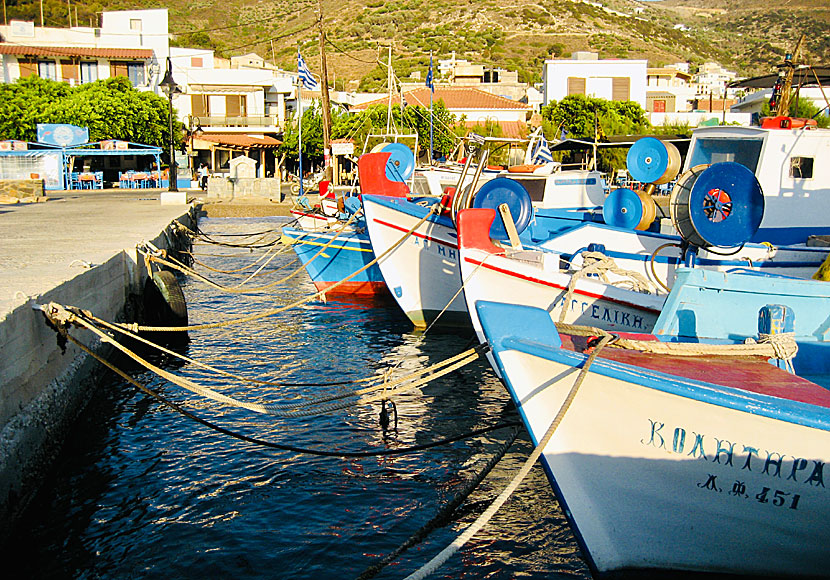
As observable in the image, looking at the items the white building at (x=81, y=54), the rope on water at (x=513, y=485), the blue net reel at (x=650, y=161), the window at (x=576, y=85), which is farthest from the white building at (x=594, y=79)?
the rope on water at (x=513, y=485)

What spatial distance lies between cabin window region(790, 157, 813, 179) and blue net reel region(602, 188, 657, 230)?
90.2 inches

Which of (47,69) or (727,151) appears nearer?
(727,151)

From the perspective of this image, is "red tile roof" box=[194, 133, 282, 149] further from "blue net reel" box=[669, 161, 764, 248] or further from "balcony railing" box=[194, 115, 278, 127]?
"blue net reel" box=[669, 161, 764, 248]

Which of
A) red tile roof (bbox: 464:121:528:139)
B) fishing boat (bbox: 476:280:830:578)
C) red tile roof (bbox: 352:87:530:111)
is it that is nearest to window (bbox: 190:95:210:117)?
red tile roof (bbox: 352:87:530:111)

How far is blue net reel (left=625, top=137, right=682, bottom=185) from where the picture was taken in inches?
518

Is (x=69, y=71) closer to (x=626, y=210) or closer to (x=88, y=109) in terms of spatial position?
(x=88, y=109)

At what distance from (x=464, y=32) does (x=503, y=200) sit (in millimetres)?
120757

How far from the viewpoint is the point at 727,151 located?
1305 centimetres

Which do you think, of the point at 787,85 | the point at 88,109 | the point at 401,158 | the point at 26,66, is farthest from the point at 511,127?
the point at 787,85

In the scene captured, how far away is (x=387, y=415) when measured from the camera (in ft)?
29.1

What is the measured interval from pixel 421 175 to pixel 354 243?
311 cm

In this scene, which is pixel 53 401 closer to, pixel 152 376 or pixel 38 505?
pixel 38 505

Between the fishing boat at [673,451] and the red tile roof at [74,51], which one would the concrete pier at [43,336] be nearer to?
the fishing boat at [673,451]

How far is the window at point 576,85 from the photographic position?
5338 cm
